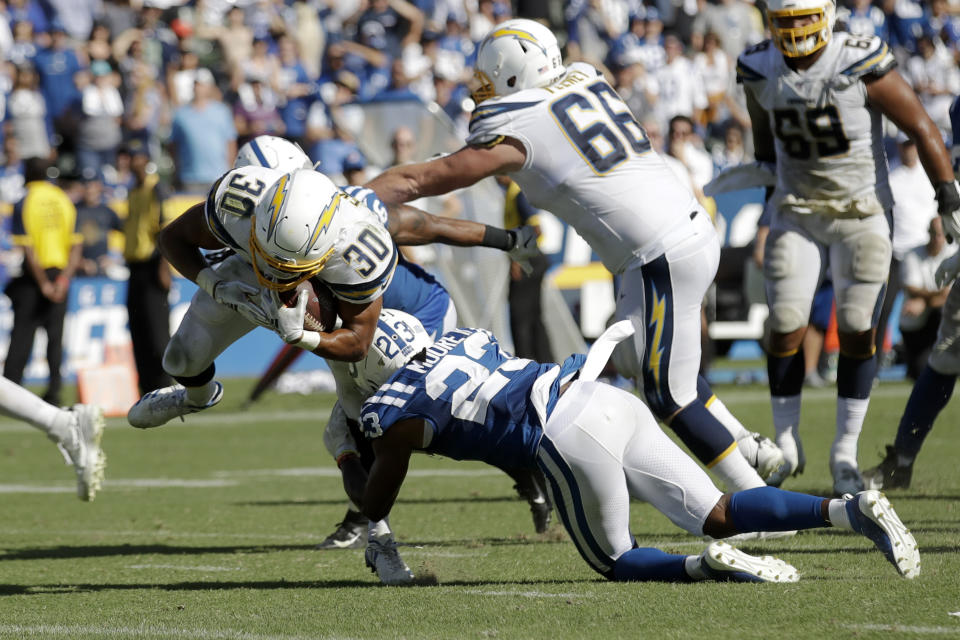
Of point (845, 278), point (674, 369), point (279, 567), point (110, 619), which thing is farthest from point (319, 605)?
point (845, 278)

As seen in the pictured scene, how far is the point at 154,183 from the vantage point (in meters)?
11.2

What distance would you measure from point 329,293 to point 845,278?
246 centimetres

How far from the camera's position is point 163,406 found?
527 centimetres

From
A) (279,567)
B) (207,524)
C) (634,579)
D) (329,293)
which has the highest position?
(329,293)

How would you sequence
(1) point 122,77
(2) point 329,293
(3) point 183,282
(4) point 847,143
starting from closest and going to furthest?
(2) point 329,293, (4) point 847,143, (3) point 183,282, (1) point 122,77

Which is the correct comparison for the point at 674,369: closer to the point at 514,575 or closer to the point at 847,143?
the point at 514,575

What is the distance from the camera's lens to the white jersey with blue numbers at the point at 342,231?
4238 millimetres

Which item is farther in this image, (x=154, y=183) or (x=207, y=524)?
(x=154, y=183)

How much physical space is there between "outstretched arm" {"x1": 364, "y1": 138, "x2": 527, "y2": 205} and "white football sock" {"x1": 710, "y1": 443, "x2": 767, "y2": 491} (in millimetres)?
1238

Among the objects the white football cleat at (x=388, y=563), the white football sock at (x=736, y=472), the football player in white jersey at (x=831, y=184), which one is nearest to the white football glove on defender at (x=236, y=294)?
the white football cleat at (x=388, y=563)

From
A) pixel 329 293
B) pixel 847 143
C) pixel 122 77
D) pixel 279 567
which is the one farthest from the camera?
pixel 122 77

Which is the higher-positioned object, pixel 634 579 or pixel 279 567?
pixel 634 579

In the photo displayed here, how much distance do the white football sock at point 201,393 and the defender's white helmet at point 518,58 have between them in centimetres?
151

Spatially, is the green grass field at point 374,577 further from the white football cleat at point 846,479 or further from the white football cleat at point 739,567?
the white football cleat at point 846,479
